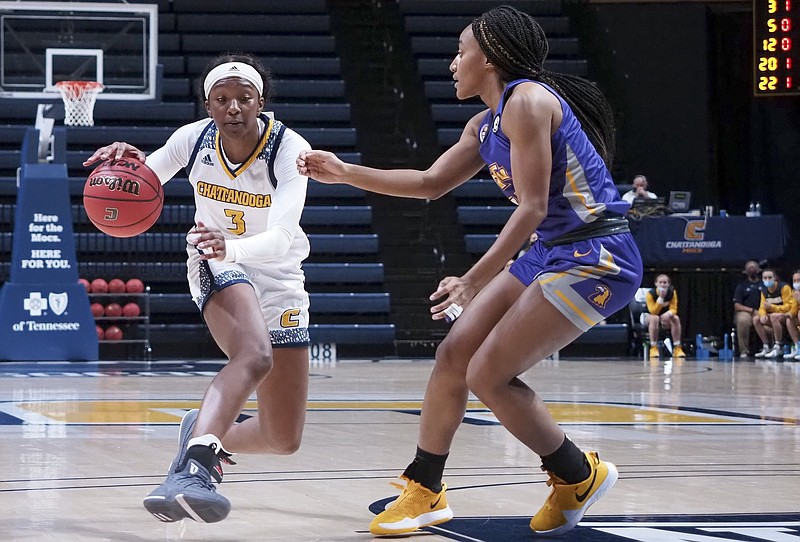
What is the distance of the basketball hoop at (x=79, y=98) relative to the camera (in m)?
15.4

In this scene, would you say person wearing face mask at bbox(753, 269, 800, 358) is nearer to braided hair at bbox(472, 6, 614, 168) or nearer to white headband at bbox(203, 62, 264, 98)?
braided hair at bbox(472, 6, 614, 168)

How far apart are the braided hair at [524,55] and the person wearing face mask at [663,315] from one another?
42.4ft

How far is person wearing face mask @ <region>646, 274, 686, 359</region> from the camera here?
16891mm

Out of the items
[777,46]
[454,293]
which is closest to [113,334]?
[777,46]

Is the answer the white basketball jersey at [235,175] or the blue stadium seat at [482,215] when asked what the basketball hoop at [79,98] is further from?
the white basketball jersey at [235,175]

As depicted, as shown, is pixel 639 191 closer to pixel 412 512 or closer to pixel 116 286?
pixel 116 286

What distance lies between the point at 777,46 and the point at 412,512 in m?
14.8

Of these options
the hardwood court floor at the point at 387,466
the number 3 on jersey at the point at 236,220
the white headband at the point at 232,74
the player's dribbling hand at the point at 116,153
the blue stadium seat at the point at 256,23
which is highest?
the blue stadium seat at the point at 256,23

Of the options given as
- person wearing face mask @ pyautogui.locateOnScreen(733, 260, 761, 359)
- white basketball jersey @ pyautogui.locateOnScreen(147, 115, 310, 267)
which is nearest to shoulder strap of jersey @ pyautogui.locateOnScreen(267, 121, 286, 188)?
white basketball jersey @ pyautogui.locateOnScreen(147, 115, 310, 267)

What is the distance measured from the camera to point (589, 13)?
21281mm

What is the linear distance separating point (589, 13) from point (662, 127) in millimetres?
2396

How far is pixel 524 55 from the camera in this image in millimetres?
4176

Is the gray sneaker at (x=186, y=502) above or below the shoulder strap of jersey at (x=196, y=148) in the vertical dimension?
below

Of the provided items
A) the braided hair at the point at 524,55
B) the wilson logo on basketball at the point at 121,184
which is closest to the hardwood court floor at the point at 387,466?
the wilson logo on basketball at the point at 121,184
